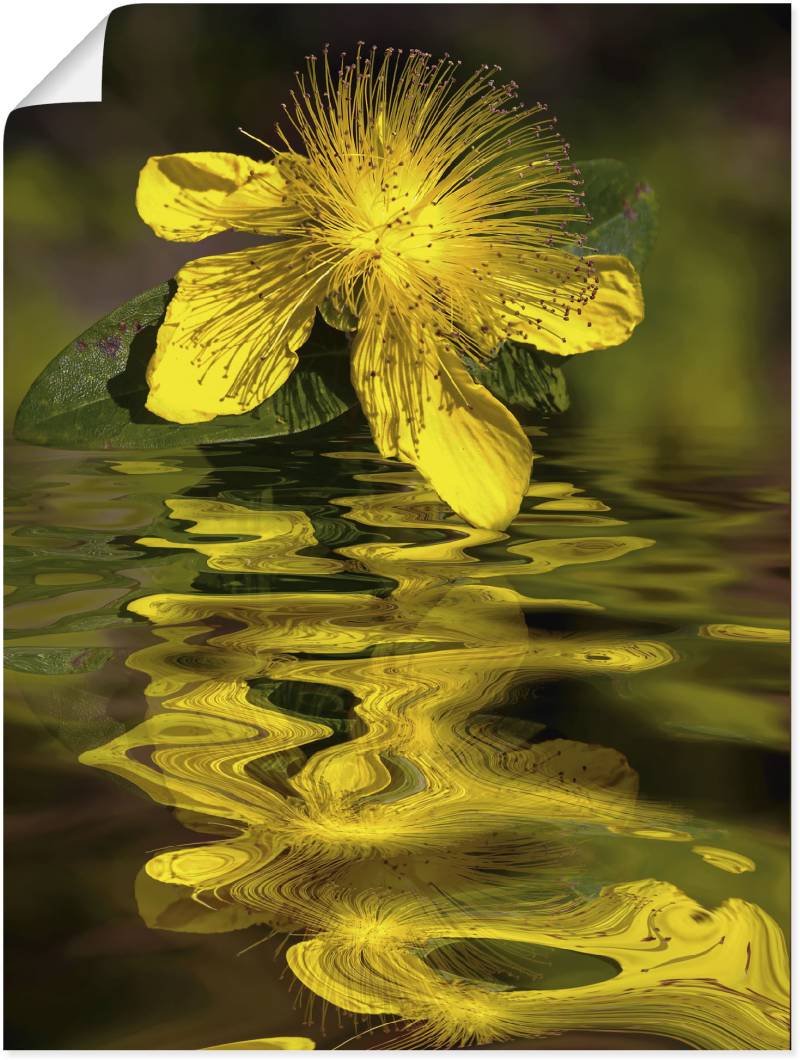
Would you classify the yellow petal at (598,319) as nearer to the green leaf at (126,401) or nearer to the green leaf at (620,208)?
the green leaf at (620,208)

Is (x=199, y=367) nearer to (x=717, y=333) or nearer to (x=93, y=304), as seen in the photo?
(x=93, y=304)

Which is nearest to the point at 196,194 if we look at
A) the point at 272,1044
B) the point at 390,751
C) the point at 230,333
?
the point at 230,333

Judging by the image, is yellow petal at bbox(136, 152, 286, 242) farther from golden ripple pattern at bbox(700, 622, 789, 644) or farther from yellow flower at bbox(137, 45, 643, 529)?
golden ripple pattern at bbox(700, 622, 789, 644)

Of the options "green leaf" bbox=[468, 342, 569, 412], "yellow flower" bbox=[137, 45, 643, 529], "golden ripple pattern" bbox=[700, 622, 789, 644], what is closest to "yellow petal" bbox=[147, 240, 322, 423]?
"yellow flower" bbox=[137, 45, 643, 529]

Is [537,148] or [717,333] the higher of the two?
[537,148]

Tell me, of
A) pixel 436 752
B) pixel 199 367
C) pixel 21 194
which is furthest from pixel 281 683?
pixel 21 194

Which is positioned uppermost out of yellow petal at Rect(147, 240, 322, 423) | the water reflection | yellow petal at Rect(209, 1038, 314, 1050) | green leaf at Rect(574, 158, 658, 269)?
green leaf at Rect(574, 158, 658, 269)

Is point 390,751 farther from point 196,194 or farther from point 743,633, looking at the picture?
point 196,194
